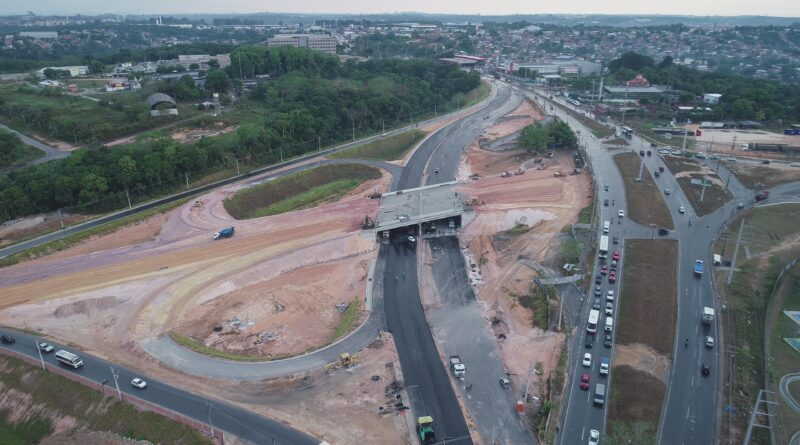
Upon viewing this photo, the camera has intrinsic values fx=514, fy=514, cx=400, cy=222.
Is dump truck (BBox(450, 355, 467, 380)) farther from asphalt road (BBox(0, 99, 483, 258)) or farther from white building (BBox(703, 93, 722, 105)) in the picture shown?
white building (BBox(703, 93, 722, 105))

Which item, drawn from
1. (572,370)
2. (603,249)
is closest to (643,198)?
(603,249)

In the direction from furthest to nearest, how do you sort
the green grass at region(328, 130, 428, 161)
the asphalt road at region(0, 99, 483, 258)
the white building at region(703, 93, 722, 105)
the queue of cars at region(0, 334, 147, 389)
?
the white building at region(703, 93, 722, 105)
the green grass at region(328, 130, 428, 161)
the asphalt road at region(0, 99, 483, 258)
the queue of cars at region(0, 334, 147, 389)

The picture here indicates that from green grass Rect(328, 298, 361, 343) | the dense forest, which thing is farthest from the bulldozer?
the dense forest

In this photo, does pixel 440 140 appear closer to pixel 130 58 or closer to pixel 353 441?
pixel 353 441

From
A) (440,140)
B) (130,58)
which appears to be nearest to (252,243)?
(440,140)

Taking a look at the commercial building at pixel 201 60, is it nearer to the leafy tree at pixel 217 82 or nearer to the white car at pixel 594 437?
the leafy tree at pixel 217 82

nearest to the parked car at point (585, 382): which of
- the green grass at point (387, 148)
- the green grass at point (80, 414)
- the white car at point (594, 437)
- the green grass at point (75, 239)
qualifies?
the white car at point (594, 437)
